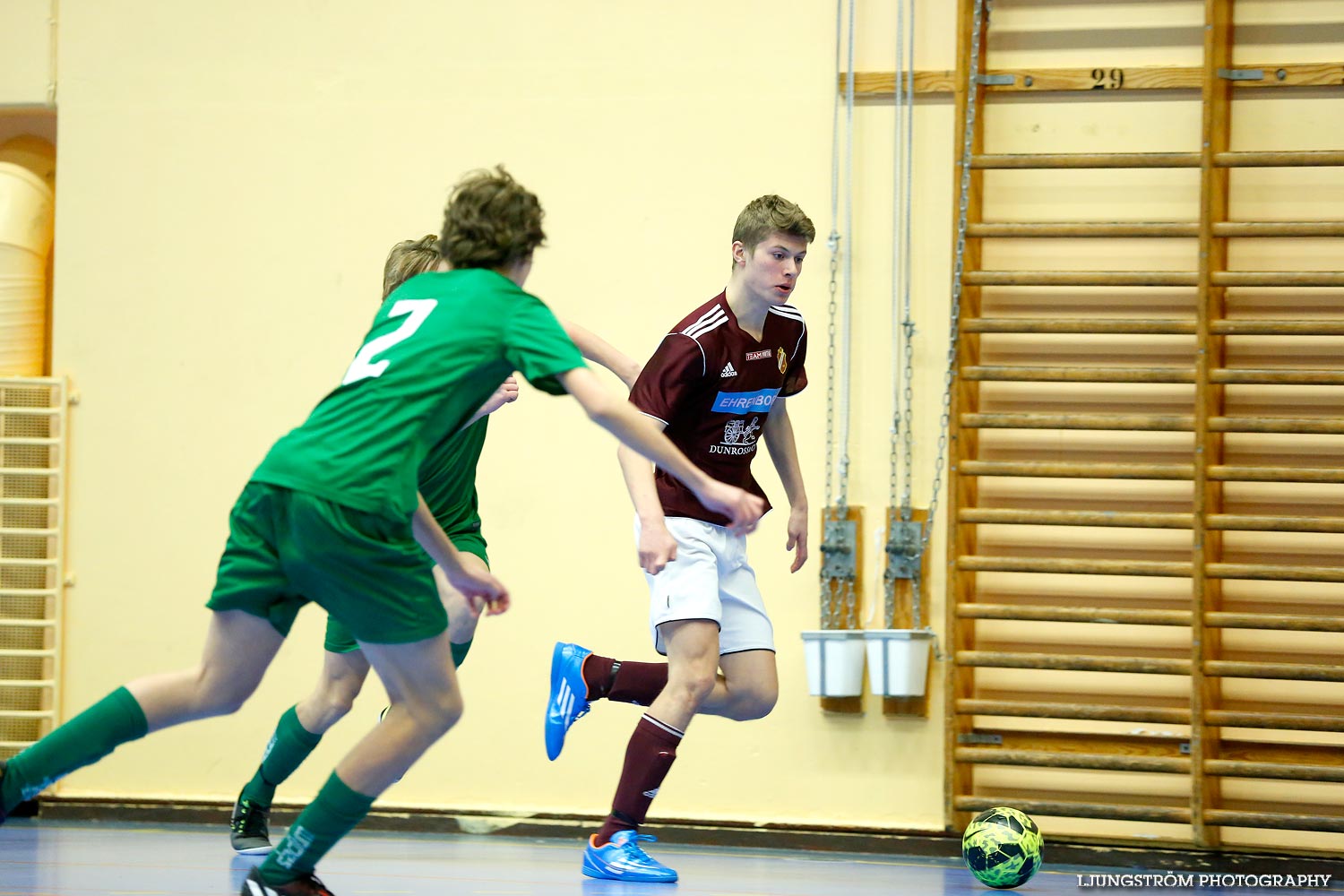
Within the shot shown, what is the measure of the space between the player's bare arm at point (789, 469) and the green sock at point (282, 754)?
1.49m

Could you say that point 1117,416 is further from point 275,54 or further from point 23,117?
point 23,117

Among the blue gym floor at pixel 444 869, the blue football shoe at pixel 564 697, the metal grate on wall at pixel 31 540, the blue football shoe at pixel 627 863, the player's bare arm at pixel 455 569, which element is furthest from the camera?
the metal grate on wall at pixel 31 540

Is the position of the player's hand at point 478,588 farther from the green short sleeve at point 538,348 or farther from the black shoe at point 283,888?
the black shoe at point 283,888

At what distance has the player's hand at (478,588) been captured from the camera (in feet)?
9.12

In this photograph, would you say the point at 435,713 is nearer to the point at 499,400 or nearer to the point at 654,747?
the point at 654,747

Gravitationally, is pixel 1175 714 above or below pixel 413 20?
below

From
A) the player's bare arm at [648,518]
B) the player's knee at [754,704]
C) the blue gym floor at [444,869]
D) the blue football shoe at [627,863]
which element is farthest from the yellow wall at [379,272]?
the player's bare arm at [648,518]

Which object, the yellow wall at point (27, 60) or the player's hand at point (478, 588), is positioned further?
the yellow wall at point (27, 60)

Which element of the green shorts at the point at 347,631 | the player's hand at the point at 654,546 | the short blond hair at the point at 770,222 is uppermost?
the short blond hair at the point at 770,222

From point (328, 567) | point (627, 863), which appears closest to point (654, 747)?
point (627, 863)

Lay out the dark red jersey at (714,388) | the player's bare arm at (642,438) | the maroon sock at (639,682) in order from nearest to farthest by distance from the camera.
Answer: the player's bare arm at (642,438) → the dark red jersey at (714,388) → the maroon sock at (639,682)

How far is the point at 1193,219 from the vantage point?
473 centimetres

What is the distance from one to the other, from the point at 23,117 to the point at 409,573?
4366 millimetres

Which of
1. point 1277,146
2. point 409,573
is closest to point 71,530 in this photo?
point 409,573
